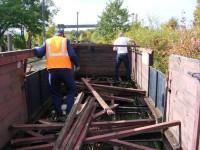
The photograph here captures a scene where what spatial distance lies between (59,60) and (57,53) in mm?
140

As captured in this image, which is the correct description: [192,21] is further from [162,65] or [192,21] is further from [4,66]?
[4,66]

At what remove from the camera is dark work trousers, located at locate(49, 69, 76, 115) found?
6.57 m

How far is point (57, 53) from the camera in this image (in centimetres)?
646

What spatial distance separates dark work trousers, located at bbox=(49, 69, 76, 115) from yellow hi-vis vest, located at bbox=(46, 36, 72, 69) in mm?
125

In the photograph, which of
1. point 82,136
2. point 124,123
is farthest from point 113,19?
point 82,136

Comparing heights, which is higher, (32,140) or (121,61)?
(121,61)

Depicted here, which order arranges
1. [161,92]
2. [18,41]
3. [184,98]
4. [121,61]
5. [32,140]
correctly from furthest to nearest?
[18,41], [121,61], [161,92], [32,140], [184,98]

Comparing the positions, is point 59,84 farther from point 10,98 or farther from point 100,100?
point 10,98

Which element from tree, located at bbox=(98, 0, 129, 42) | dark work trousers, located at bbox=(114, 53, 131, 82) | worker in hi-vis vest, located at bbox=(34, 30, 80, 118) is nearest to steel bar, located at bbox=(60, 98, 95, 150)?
worker in hi-vis vest, located at bbox=(34, 30, 80, 118)

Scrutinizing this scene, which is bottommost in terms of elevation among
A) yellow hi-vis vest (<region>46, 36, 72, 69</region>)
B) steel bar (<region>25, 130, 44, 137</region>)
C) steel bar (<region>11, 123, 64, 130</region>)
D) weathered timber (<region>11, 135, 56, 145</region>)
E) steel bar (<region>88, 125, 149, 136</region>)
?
steel bar (<region>25, 130, 44, 137</region>)

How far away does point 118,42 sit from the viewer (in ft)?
37.0

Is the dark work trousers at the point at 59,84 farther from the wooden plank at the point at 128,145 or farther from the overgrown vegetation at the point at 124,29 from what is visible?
the overgrown vegetation at the point at 124,29

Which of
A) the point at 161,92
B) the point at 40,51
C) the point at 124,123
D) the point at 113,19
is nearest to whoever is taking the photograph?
the point at 124,123

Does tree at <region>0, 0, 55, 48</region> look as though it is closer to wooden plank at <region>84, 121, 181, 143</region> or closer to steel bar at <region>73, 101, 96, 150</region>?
steel bar at <region>73, 101, 96, 150</region>
